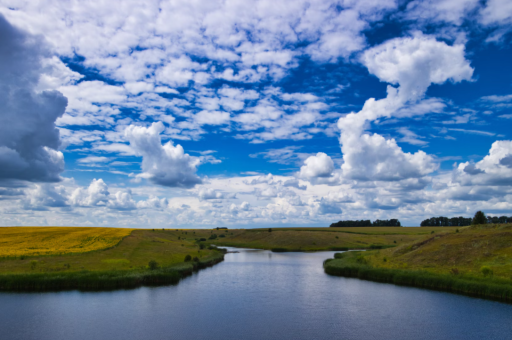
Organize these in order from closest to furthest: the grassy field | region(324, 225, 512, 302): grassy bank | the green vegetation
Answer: region(324, 225, 512, 302): grassy bank → the green vegetation → the grassy field

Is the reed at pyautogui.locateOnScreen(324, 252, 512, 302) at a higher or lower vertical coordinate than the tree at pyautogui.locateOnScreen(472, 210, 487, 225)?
lower

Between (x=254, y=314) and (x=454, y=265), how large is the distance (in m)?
41.7

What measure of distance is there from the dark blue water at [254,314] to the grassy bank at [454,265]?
357 cm

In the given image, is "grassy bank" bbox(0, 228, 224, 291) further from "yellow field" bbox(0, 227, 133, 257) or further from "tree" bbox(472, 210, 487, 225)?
"tree" bbox(472, 210, 487, 225)

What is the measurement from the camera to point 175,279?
5509cm

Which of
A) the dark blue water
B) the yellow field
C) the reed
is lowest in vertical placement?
the dark blue water

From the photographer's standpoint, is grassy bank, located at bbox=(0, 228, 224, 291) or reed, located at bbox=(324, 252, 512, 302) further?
grassy bank, located at bbox=(0, 228, 224, 291)


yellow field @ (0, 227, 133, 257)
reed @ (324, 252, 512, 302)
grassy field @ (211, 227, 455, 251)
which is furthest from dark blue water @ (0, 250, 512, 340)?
grassy field @ (211, 227, 455, 251)

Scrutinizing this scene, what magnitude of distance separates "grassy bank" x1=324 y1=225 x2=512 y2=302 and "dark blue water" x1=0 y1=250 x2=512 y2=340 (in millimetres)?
3567

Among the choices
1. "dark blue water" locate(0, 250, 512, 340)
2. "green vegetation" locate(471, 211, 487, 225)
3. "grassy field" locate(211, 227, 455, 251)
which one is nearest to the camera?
"dark blue water" locate(0, 250, 512, 340)

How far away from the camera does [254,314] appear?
3619 centimetres

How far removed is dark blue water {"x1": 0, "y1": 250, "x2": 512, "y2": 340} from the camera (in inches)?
1182

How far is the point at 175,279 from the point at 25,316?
78.0ft

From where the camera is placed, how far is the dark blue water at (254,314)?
3002 cm
